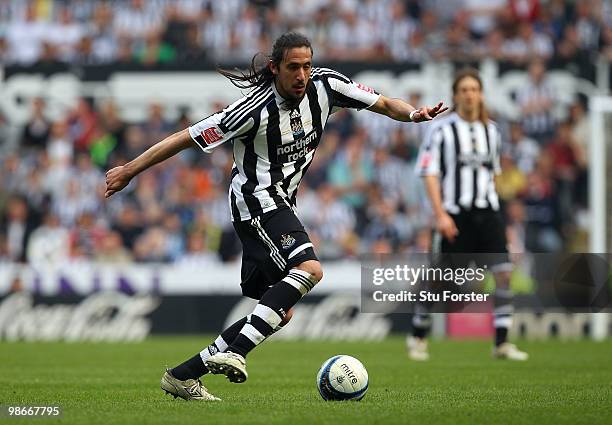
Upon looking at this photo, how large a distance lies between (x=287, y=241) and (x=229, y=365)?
92 centimetres

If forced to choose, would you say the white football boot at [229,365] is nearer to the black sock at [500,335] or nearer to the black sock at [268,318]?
the black sock at [268,318]

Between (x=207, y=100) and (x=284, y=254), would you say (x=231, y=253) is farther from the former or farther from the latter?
(x=284, y=254)

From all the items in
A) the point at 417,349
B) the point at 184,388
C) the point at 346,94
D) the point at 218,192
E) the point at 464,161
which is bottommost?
the point at 417,349

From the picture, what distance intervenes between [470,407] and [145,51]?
15635 millimetres

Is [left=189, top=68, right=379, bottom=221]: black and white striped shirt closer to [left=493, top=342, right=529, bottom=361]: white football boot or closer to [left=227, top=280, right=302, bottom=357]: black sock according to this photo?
[left=227, top=280, right=302, bottom=357]: black sock

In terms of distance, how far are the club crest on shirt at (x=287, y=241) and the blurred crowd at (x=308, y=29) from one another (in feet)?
43.5

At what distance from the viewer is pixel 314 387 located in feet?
27.6

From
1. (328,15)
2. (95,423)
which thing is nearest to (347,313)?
(328,15)

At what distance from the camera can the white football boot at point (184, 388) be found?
7125mm

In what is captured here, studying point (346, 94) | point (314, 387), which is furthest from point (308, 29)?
point (346, 94)

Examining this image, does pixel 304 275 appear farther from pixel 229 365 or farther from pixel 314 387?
pixel 314 387

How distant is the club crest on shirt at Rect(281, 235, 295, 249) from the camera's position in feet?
23.2

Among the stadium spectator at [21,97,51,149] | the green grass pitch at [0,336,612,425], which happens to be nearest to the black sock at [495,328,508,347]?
the green grass pitch at [0,336,612,425]

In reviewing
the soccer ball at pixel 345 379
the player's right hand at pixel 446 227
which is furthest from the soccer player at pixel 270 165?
the player's right hand at pixel 446 227
